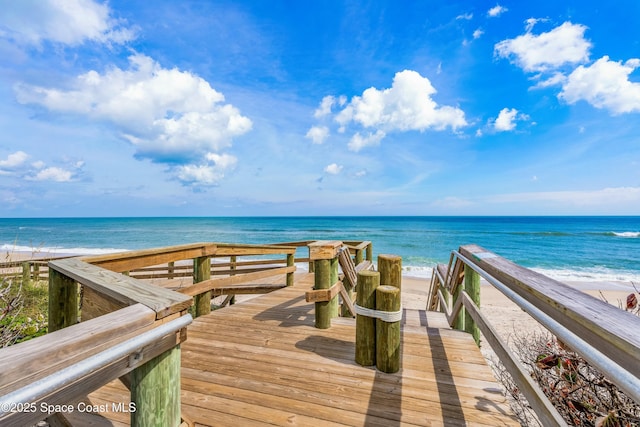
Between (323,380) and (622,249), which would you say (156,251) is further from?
(622,249)

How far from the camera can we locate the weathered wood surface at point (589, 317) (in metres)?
0.74

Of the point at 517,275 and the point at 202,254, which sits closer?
the point at 517,275

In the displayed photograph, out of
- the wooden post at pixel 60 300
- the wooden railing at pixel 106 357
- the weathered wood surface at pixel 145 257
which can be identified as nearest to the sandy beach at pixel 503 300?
the weathered wood surface at pixel 145 257

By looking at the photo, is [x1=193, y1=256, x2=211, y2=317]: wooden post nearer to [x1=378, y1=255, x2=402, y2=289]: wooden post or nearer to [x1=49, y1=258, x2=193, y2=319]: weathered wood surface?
Answer: [x1=49, y1=258, x2=193, y2=319]: weathered wood surface

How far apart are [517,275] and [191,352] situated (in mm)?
2913

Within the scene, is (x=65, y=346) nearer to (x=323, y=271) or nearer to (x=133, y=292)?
(x=133, y=292)

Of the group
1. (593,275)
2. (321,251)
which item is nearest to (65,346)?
(321,251)

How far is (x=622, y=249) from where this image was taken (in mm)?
26969

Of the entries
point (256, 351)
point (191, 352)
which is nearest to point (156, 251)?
point (191, 352)

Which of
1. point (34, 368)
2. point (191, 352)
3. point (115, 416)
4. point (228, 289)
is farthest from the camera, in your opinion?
point (228, 289)

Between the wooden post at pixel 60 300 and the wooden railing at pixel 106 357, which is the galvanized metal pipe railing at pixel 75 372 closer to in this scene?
the wooden railing at pixel 106 357

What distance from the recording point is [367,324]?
2594 millimetres

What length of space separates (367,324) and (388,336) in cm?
22

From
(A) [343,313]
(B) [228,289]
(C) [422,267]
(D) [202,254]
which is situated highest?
(D) [202,254]
